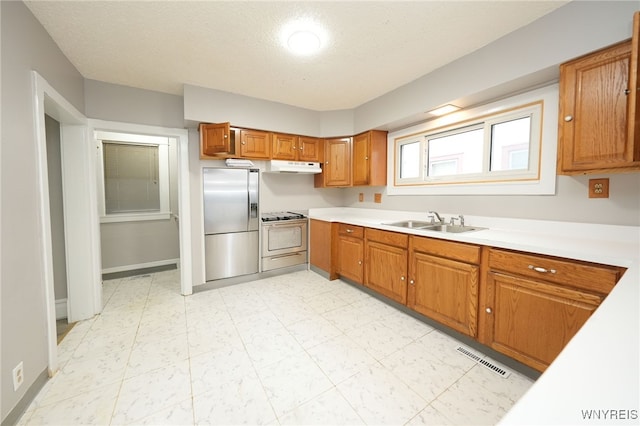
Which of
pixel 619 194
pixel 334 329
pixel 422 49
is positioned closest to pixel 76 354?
pixel 334 329

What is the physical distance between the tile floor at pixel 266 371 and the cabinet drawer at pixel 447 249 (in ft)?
2.33

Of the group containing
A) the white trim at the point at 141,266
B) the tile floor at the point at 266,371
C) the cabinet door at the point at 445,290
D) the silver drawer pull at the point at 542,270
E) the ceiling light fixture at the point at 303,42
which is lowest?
the tile floor at the point at 266,371

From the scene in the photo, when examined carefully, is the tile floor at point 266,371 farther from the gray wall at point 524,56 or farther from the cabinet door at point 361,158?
the gray wall at point 524,56

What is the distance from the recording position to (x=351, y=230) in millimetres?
3174

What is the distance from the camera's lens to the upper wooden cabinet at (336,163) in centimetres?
365

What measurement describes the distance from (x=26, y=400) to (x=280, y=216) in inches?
108

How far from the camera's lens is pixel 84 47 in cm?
207

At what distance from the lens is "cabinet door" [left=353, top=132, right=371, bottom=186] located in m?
3.42

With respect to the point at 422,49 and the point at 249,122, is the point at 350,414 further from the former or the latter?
the point at 249,122

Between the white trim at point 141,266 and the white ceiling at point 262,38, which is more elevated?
the white ceiling at point 262,38

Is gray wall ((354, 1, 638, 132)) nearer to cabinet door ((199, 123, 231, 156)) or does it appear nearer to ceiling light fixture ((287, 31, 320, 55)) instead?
ceiling light fixture ((287, 31, 320, 55))

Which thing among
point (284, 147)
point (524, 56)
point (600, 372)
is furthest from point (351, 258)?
point (600, 372)

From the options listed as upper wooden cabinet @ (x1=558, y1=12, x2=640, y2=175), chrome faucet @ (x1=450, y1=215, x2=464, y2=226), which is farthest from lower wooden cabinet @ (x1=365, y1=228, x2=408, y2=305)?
upper wooden cabinet @ (x1=558, y1=12, x2=640, y2=175)

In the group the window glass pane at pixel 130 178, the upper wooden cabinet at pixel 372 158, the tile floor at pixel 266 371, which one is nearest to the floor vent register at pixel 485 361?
the tile floor at pixel 266 371
